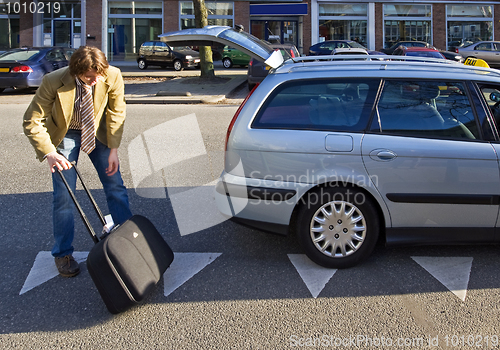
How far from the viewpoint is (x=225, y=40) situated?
4328 millimetres

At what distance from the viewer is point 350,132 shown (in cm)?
378

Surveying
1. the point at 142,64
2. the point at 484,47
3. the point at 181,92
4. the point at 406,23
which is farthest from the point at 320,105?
the point at 406,23

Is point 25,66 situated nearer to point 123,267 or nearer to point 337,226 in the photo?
point 123,267

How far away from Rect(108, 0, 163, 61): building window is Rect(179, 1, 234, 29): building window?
1.42 meters

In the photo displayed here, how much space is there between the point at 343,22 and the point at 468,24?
8.02 m

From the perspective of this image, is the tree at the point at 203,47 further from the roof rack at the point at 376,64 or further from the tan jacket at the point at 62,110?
the tan jacket at the point at 62,110

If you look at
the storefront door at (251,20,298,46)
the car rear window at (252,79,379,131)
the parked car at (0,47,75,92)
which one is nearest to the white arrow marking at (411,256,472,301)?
the car rear window at (252,79,379,131)

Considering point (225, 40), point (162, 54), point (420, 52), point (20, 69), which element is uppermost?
point (162, 54)

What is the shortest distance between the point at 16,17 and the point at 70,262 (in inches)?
1271

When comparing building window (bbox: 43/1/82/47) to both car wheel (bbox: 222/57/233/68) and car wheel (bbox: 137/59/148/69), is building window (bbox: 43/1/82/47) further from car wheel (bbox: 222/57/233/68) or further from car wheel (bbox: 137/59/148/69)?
car wheel (bbox: 222/57/233/68)

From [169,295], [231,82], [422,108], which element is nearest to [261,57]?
[422,108]

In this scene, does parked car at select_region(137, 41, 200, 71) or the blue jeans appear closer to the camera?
the blue jeans

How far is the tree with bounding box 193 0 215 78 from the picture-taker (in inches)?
712

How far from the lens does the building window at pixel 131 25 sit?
102 ft
